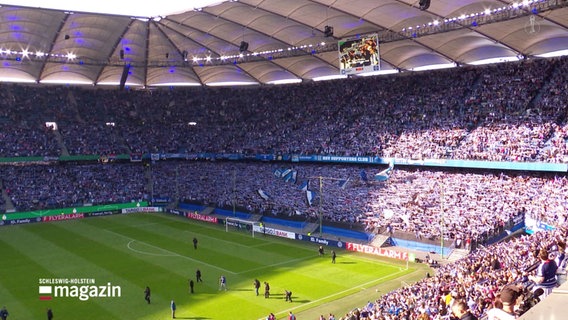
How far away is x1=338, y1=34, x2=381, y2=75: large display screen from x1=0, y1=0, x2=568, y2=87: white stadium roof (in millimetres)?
3175

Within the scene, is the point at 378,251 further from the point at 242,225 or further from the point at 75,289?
the point at 75,289

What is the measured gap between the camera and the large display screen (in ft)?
133

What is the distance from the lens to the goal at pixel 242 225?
52331 millimetres

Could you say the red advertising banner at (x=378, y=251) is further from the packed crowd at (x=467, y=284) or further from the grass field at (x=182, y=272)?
the packed crowd at (x=467, y=284)

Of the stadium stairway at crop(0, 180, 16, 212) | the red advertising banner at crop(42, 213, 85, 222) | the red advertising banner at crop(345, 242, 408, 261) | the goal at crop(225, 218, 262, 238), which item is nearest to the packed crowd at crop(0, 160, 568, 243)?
the stadium stairway at crop(0, 180, 16, 212)

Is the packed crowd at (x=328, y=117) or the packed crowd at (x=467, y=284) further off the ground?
the packed crowd at (x=328, y=117)

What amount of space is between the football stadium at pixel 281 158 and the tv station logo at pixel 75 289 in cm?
31

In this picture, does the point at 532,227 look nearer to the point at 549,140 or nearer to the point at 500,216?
the point at 500,216

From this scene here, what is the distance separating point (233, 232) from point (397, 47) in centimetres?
2719

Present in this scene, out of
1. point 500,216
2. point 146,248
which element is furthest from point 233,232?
point 500,216

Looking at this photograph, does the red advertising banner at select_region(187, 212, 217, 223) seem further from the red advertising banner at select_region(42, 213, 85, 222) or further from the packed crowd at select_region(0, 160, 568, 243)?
the red advertising banner at select_region(42, 213, 85, 222)

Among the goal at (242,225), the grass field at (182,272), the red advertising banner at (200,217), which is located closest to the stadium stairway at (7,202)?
the grass field at (182,272)

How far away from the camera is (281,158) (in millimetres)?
67562

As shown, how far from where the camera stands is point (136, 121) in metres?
84.0
